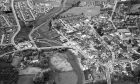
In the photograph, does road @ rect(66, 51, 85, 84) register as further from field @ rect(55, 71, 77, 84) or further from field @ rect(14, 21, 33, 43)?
field @ rect(14, 21, 33, 43)

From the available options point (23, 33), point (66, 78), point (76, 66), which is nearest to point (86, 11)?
point (23, 33)

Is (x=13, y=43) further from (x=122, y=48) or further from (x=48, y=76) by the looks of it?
(x=122, y=48)

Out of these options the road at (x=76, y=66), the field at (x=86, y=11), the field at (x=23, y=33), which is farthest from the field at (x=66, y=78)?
the field at (x=86, y=11)

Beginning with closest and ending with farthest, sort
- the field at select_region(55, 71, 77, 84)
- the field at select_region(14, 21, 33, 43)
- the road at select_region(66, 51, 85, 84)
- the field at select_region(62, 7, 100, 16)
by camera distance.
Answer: the field at select_region(55, 71, 77, 84) < the road at select_region(66, 51, 85, 84) < the field at select_region(14, 21, 33, 43) < the field at select_region(62, 7, 100, 16)

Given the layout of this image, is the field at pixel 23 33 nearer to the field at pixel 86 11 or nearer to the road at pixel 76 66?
the road at pixel 76 66

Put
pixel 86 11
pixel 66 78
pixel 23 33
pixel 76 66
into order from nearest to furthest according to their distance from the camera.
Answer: pixel 66 78 < pixel 76 66 < pixel 23 33 < pixel 86 11

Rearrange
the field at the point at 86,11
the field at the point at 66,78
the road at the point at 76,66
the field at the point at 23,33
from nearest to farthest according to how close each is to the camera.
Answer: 1. the field at the point at 66,78
2. the road at the point at 76,66
3. the field at the point at 23,33
4. the field at the point at 86,11

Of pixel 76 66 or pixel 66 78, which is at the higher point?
pixel 76 66

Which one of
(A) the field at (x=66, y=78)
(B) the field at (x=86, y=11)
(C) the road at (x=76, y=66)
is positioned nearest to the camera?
(A) the field at (x=66, y=78)

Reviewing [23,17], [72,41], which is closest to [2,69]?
[72,41]

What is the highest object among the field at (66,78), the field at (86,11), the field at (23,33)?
the field at (86,11)

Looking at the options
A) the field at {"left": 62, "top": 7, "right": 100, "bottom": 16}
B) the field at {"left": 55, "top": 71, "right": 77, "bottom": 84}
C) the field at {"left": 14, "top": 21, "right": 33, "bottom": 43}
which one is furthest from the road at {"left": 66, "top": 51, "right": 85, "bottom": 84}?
the field at {"left": 62, "top": 7, "right": 100, "bottom": 16}

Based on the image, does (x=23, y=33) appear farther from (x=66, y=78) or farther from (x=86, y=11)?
(x=66, y=78)
